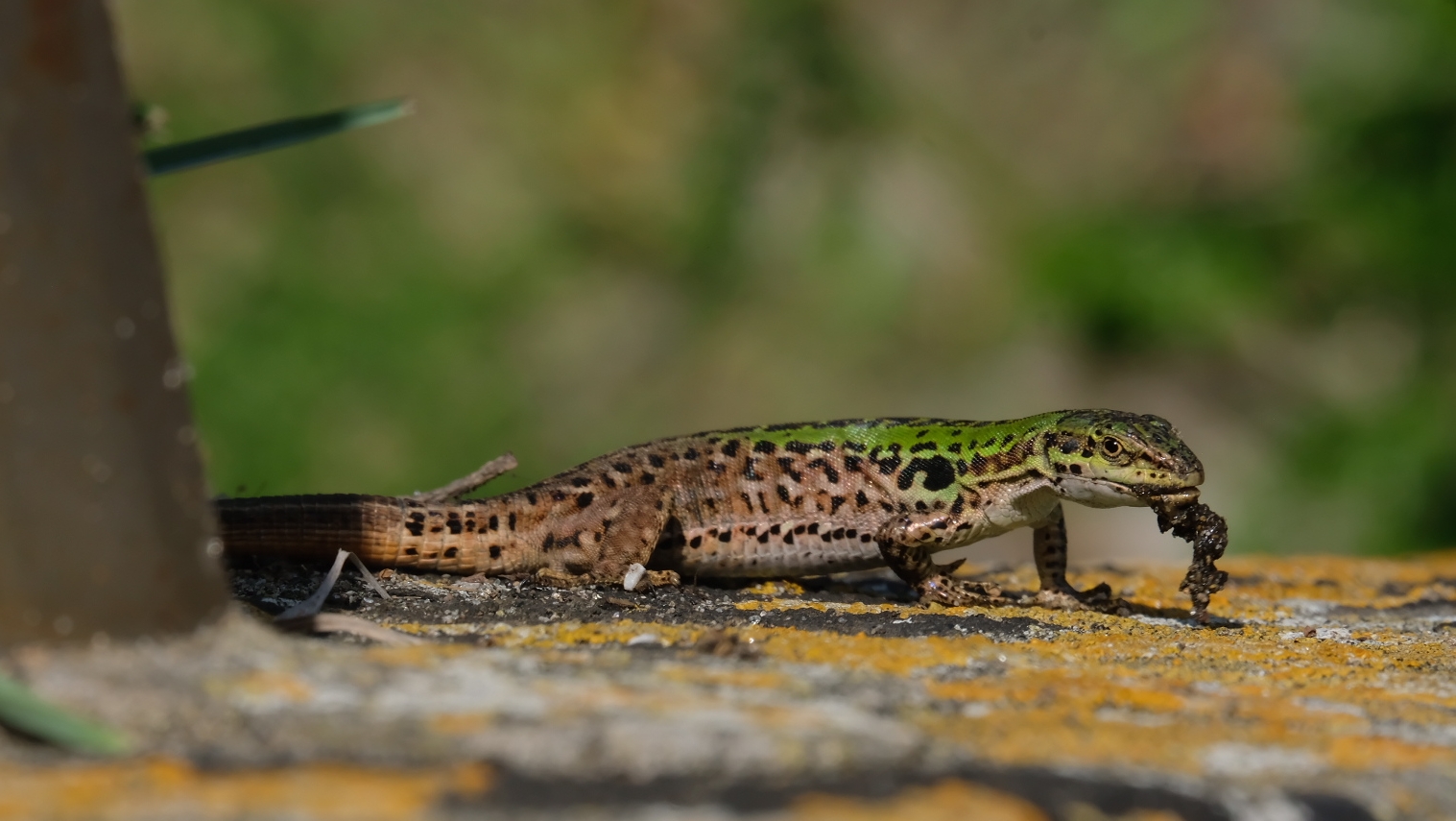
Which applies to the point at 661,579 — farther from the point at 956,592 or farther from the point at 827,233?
the point at 827,233

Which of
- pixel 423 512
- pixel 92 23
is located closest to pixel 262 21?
pixel 423 512

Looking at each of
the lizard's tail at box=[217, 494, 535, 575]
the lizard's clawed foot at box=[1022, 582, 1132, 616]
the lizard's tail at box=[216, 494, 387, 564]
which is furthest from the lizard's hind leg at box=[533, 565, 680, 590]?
A: the lizard's clawed foot at box=[1022, 582, 1132, 616]

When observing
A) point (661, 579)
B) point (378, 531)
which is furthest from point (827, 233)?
point (378, 531)

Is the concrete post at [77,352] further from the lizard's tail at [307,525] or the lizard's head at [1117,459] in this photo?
the lizard's head at [1117,459]

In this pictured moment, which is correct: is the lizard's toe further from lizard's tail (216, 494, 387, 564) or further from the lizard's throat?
the lizard's throat

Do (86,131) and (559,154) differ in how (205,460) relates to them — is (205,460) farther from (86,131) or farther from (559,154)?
(559,154)
